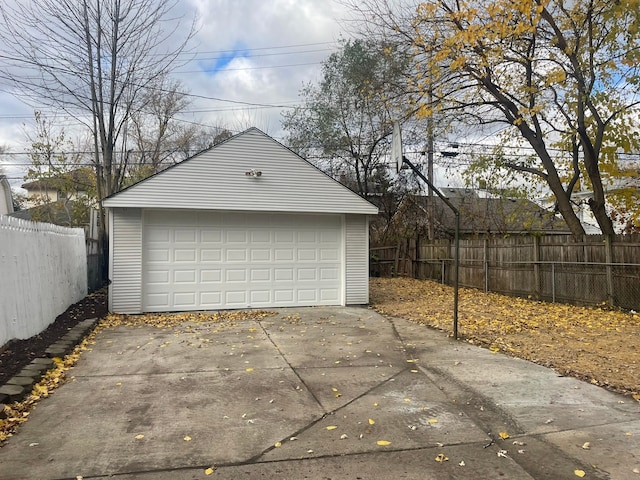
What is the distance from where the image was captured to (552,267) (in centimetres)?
1186

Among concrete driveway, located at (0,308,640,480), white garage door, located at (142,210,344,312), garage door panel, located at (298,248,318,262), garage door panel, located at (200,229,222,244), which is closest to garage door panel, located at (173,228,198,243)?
white garage door, located at (142,210,344,312)

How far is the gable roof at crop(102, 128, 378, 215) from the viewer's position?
33.1ft

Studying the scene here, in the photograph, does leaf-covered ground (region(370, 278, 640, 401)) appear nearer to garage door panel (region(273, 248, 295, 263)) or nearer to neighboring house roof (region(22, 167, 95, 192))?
garage door panel (region(273, 248, 295, 263))

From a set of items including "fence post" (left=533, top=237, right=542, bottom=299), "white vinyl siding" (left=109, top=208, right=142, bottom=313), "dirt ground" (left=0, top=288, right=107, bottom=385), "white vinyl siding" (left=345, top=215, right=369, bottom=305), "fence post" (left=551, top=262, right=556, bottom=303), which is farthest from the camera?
"fence post" (left=533, top=237, right=542, bottom=299)

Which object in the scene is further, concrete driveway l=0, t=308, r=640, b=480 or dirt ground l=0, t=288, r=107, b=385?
dirt ground l=0, t=288, r=107, b=385

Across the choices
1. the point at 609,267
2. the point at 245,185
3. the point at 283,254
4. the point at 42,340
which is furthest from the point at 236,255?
the point at 609,267

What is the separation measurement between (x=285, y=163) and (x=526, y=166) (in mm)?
7935

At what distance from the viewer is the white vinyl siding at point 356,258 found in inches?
453

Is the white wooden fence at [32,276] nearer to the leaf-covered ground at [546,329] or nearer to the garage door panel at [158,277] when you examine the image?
the garage door panel at [158,277]

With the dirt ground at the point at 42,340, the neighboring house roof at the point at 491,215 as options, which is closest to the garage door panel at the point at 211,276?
the dirt ground at the point at 42,340

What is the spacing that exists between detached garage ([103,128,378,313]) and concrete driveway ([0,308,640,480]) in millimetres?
3722

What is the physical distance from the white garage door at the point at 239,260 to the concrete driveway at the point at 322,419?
3726 mm

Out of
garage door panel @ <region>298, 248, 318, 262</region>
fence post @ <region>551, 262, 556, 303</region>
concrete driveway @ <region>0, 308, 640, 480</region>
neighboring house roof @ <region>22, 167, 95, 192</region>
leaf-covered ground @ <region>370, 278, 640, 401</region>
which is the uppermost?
neighboring house roof @ <region>22, 167, 95, 192</region>

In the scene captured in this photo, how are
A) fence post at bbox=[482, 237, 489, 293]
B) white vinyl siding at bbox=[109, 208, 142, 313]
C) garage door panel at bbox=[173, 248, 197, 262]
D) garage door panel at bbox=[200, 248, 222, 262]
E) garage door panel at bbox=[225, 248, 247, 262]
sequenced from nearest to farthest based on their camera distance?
white vinyl siding at bbox=[109, 208, 142, 313] < garage door panel at bbox=[173, 248, 197, 262] < garage door panel at bbox=[200, 248, 222, 262] < garage door panel at bbox=[225, 248, 247, 262] < fence post at bbox=[482, 237, 489, 293]
